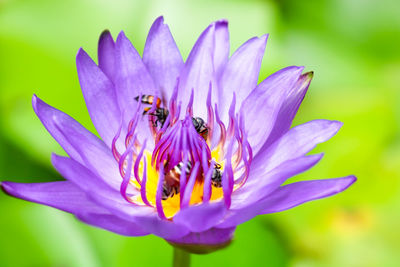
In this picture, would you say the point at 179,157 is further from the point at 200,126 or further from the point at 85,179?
the point at 85,179

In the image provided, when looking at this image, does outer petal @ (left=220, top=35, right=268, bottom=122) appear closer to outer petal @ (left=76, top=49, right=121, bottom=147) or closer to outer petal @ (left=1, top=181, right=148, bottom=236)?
outer petal @ (left=76, top=49, right=121, bottom=147)

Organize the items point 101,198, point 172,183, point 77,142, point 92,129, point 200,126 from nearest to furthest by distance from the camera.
A: 1. point 101,198
2. point 77,142
3. point 172,183
4. point 200,126
5. point 92,129

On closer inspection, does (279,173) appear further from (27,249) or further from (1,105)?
(1,105)

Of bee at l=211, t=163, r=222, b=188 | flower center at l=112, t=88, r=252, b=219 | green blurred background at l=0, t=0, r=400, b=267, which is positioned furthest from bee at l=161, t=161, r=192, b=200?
green blurred background at l=0, t=0, r=400, b=267

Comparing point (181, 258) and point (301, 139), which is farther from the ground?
point (301, 139)

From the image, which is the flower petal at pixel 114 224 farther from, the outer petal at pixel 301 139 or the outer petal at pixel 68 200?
the outer petal at pixel 301 139

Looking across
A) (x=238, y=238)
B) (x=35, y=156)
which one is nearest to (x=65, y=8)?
(x=35, y=156)

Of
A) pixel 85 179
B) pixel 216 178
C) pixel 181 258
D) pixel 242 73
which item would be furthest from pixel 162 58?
pixel 181 258
